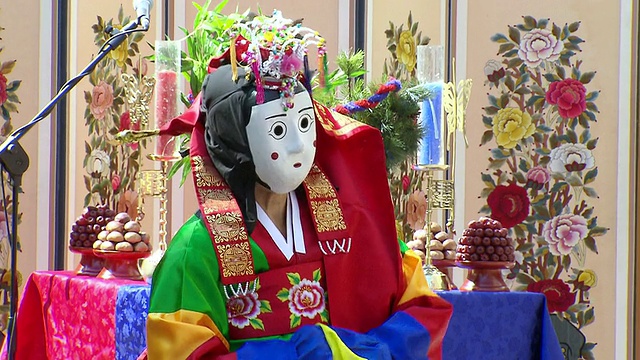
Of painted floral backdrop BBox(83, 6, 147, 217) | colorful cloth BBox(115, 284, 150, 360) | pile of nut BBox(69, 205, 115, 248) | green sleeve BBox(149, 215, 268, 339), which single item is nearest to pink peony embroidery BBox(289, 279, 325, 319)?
green sleeve BBox(149, 215, 268, 339)

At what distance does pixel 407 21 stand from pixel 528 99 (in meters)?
0.54

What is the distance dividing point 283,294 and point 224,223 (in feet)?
0.61

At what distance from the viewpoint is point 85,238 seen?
3.00 m

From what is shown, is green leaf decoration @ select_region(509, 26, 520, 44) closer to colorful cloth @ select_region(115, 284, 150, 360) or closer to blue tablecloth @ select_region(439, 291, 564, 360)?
blue tablecloth @ select_region(439, 291, 564, 360)

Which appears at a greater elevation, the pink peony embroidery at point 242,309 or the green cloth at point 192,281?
the green cloth at point 192,281

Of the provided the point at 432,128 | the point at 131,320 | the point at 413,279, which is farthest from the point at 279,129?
the point at 432,128

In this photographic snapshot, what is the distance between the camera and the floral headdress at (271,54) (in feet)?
7.22

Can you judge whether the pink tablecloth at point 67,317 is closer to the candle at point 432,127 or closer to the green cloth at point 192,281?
the green cloth at point 192,281

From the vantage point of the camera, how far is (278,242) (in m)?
2.20

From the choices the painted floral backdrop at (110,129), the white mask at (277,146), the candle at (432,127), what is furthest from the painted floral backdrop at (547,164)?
the white mask at (277,146)

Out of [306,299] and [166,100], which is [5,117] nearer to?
[166,100]

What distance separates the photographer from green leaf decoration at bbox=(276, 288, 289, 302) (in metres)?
2.17

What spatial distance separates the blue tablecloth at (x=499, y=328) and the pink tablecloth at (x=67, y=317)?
81 centimetres

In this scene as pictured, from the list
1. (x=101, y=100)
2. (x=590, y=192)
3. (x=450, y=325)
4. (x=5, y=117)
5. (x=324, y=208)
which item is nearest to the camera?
(x=324, y=208)
